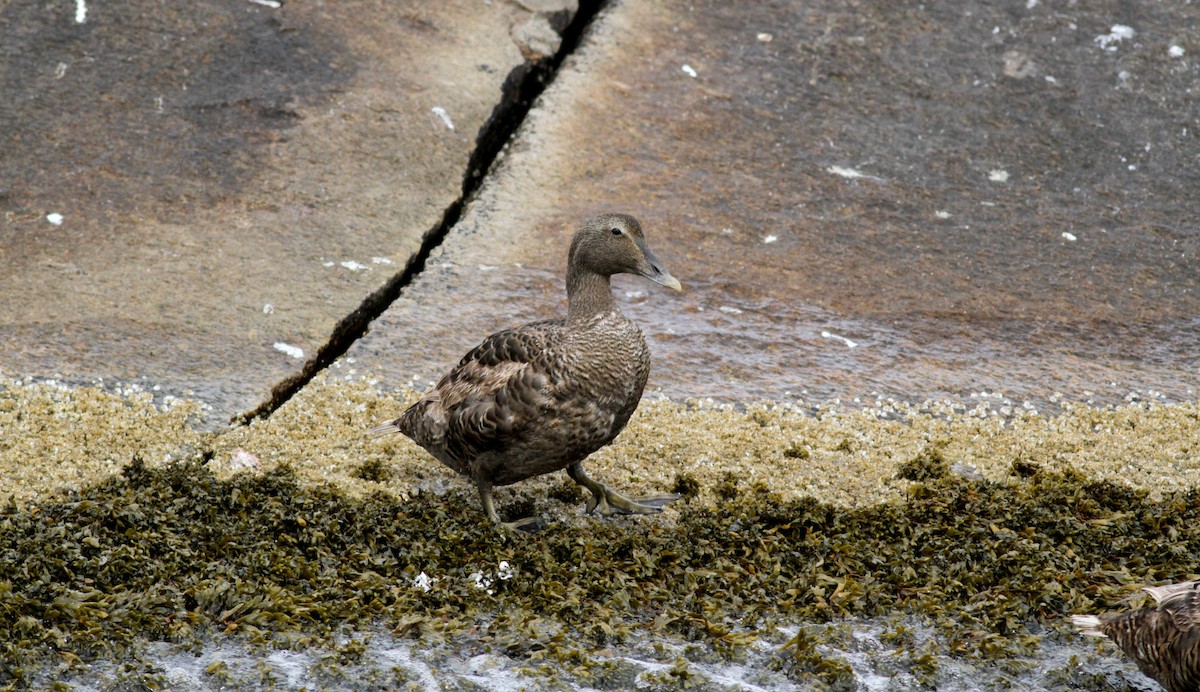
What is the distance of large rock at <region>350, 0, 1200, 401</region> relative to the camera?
5812 millimetres

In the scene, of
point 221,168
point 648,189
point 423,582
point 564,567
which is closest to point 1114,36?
point 648,189

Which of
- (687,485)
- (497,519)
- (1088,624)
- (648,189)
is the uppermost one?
(1088,624)

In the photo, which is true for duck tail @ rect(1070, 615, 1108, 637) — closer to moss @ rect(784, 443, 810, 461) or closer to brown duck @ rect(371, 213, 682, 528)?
moss @ rect(784, 443, 810, 461)

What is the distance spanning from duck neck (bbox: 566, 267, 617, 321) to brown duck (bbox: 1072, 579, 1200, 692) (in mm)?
1991

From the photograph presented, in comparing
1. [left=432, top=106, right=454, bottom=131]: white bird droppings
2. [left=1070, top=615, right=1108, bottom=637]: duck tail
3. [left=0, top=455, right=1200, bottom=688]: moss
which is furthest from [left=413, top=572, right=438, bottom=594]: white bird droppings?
[left=432, top=106, right=454, bottom=131]: white bird droppings

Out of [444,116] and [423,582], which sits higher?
[444,116]

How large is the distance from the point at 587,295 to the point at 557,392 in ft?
1.74

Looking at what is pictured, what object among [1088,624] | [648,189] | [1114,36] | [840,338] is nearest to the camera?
[1088,624]

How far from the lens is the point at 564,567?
425cm

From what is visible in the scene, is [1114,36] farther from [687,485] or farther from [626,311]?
[687,485]

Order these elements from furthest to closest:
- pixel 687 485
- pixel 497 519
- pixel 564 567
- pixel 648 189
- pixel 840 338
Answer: pixel 648 189 < pixel 840 338 < pixel 687 485 < pixel 497 519 < pixel 564 567

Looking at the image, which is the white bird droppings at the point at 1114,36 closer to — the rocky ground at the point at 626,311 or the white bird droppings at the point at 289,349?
the rocky ground at the point at 626,311

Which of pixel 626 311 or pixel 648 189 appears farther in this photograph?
pixel 648 189

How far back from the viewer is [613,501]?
187 inches
